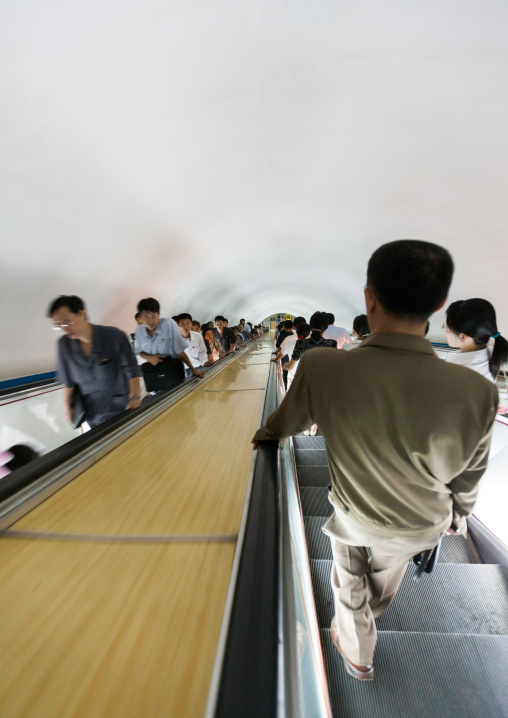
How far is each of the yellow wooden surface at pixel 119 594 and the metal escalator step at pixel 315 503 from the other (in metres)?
1.71

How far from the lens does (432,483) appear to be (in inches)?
49.2

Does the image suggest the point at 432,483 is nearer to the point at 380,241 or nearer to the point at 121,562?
the point at 121,562

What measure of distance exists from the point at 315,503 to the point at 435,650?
1493mm

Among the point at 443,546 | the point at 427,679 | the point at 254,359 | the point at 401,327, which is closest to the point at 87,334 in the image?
the point at 401,327

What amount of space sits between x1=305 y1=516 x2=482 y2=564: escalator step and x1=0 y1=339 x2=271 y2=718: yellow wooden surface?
1.50m

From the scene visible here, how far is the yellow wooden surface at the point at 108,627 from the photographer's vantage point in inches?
28.9

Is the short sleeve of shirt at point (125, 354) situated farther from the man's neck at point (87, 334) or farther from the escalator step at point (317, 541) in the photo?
the escalator step at point (317, 541)

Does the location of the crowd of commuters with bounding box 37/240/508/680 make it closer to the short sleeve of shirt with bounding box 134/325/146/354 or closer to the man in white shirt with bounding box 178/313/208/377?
the short sleeve of shirt with bounding box 134/325/146/354

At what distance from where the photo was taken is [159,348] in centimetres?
409

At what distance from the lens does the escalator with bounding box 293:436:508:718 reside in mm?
1651

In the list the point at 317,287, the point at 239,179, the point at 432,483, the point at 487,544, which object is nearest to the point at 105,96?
the point at 239,179

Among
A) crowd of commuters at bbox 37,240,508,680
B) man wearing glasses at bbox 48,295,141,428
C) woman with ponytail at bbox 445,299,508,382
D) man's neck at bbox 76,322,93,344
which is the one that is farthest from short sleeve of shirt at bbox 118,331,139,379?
woman with ponytail at bbox 445,299,508,382

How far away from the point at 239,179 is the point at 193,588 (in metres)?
5.24

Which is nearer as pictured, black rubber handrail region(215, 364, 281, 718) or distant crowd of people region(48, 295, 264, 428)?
black rubber handrail region(215, 364, 281, 718)
